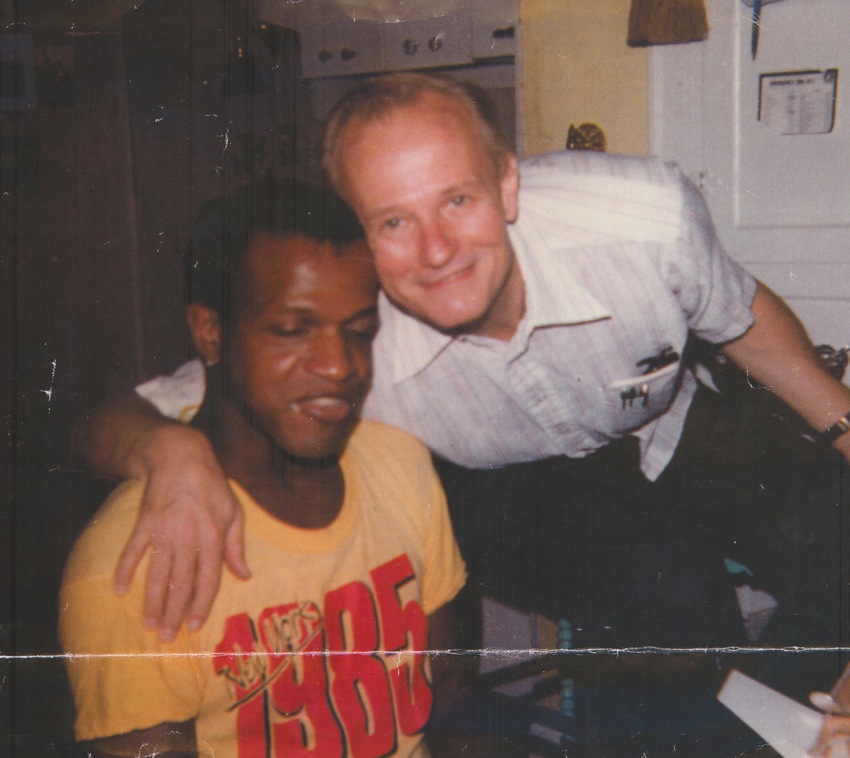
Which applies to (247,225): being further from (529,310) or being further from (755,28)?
(755,28)

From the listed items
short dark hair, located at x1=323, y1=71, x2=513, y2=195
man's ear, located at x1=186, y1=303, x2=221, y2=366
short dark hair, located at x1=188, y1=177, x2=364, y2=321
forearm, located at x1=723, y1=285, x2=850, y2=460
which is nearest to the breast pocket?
forearm, located at x1=723, y1=285, x2=850, y2=460

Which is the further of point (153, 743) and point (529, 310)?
point (529, 310)

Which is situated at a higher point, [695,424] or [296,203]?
[296,203]

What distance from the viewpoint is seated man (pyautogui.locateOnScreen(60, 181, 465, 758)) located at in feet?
4.10

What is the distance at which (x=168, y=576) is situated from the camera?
1.25 m

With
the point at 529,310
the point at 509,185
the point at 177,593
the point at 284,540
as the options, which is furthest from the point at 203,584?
the point at 509,185

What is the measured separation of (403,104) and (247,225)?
1.06 ft

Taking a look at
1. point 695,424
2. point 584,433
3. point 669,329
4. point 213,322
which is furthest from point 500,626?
point 213,322

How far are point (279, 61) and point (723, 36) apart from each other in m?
0.74

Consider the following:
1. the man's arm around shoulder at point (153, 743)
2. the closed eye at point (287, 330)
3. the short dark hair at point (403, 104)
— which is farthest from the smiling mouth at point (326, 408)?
the man's arm around shoulder at point (153, 743)

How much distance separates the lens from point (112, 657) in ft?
4.07

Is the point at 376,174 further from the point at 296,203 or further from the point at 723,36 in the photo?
the point at 723,36

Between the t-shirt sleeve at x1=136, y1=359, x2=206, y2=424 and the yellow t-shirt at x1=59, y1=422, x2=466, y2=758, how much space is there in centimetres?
14

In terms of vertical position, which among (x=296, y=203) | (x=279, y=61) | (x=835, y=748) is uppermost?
(x=279, y=61)
